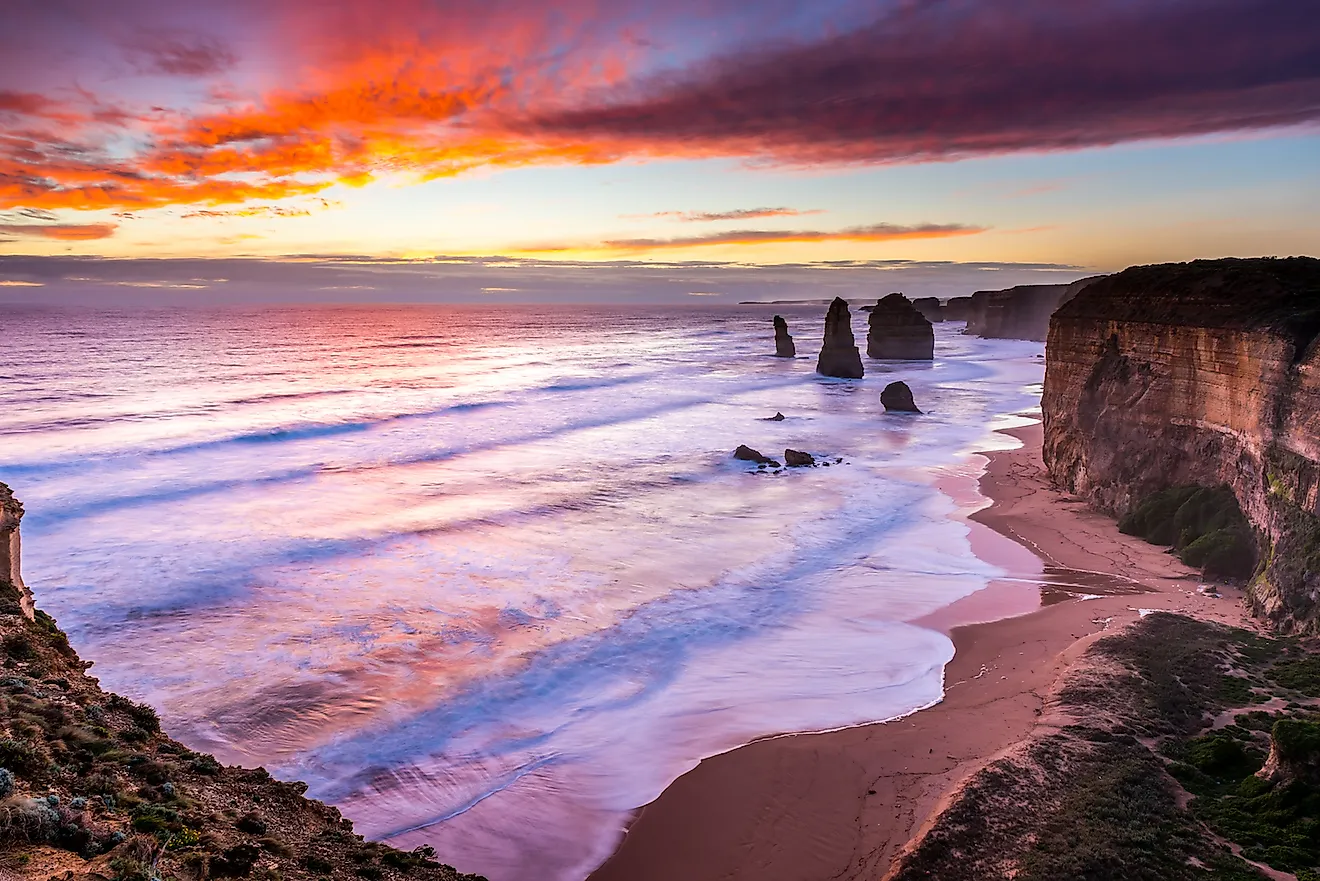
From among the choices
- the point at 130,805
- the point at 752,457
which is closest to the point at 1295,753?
the point at 130,805

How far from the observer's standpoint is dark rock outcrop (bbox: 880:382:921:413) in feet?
155

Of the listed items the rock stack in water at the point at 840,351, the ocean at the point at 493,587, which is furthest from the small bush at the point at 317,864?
the rock stack in water at the point at 840,351

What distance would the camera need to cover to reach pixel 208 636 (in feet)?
51.3

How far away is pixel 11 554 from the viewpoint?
9906mm

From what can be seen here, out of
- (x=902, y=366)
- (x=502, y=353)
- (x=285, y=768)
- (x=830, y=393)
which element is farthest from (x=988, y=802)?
(x=502, y=353)

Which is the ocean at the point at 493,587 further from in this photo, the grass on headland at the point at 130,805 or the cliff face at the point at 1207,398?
the cliff face at the point at 1207,398

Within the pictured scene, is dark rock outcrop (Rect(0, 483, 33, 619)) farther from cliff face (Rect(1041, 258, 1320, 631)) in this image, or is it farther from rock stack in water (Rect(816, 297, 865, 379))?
rock stack in water (Rect(816, 297, 865, 379))

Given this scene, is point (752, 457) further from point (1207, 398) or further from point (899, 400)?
point (899, 400)

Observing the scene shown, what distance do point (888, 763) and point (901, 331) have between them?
73103 mm

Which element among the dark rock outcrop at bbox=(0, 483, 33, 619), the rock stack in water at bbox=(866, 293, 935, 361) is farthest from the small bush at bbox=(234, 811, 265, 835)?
the rock stack in water at bbox=(866, 293, 935, 361)

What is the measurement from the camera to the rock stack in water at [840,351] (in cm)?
6700

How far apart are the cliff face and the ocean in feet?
16.8

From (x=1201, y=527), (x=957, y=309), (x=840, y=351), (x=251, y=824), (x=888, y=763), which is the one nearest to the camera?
(x=251, y=824)

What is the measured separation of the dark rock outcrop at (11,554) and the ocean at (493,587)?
11.9 feet
